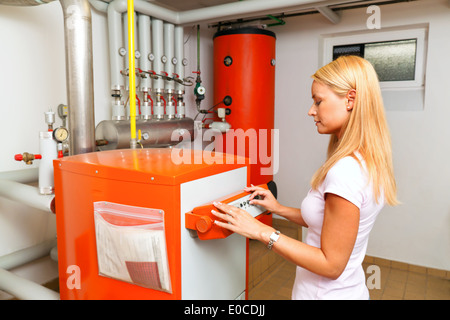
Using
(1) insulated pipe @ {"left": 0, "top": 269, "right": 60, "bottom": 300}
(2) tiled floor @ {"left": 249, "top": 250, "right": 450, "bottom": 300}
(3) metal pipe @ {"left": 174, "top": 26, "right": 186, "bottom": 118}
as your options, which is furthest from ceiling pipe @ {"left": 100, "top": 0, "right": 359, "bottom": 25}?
(2) tiled floor @ {"left": 249, "top": 250, "right": 450, "bottom": 300}

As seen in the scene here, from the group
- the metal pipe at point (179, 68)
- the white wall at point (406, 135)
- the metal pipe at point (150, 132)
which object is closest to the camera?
the metal pipe at point (150, 132)

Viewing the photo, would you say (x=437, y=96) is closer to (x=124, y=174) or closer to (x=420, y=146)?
(x=420, y=146)

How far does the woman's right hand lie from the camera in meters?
1.17

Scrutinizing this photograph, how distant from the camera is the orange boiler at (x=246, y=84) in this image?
2.60 metres

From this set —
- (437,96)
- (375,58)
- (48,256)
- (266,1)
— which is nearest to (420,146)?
(437,96)

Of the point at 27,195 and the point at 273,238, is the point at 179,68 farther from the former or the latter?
the point at 273,238

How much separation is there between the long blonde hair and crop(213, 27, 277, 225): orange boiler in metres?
1.68

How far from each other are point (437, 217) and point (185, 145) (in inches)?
78.1

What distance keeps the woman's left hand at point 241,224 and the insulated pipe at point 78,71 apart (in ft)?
2.71

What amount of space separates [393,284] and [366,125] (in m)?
2.10

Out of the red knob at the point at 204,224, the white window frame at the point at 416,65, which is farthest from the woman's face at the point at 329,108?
the white window frame at the point at 416,65

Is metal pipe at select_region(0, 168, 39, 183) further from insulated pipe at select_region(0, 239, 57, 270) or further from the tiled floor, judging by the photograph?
the tiled floor

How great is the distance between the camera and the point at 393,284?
102 inches

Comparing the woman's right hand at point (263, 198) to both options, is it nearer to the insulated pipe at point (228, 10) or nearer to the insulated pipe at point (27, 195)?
the insulated pipe at point (27, 195)
